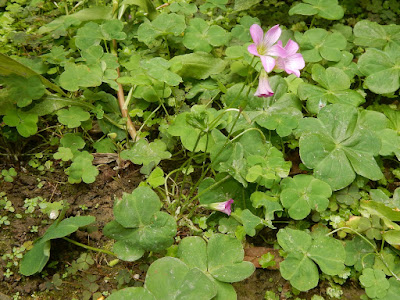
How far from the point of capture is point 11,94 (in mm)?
2086

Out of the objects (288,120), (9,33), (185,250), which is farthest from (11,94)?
(288,120)

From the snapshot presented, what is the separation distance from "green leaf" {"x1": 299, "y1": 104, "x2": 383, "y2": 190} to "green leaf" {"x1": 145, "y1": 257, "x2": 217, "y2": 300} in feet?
2.76

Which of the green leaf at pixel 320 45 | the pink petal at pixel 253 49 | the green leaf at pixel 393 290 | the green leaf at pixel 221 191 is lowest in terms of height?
the green leaf at pixel 393 290

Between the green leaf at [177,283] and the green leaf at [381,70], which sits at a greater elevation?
the green leaf at [381,70]

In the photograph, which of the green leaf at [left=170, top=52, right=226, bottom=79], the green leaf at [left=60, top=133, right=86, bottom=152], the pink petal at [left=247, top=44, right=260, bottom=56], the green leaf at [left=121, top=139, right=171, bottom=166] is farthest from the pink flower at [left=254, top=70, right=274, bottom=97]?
the green leaf at [left=60, top=133, right=86, bottom=152]

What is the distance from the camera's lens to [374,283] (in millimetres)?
1713

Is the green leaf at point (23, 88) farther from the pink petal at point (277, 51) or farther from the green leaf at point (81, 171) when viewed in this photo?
the pink petal at point (277, 51)

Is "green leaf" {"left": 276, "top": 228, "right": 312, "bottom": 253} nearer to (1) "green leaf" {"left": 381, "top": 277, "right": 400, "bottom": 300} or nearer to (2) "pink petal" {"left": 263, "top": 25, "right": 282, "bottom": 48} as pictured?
(1) "green leaf" {"left": 381, "top": 277, "right": 400, "bottom": 300}

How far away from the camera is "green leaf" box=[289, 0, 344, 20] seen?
2.60 m

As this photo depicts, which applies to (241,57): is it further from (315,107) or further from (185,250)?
(185,250)

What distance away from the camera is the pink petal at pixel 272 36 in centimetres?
173

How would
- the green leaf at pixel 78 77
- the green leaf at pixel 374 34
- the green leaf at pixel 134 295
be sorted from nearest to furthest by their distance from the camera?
the green leaf at pixel 134 295, the green leaf at pixel 78 77, the green leaf at pixel 374 34

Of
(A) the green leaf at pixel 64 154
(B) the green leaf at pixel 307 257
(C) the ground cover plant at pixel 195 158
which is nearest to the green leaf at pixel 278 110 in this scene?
(C) the ground cover plant at pixel 195 158

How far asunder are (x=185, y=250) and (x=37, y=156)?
1033 millimetres
